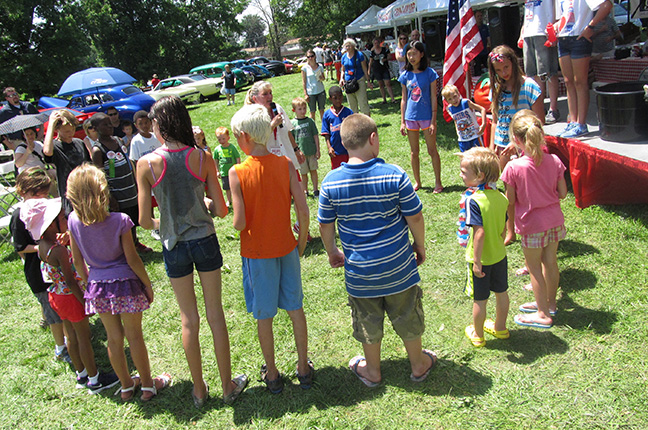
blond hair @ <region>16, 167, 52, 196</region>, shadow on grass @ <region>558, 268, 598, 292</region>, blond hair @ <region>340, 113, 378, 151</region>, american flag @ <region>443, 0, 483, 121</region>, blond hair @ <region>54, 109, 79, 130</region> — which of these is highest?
american flag @ <region>443, 0, 483, 121</region>

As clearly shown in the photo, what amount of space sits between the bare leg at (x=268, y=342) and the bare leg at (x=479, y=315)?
4.72 ft

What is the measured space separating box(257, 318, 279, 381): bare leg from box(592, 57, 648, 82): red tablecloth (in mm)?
6371

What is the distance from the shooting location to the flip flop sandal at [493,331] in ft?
11.6

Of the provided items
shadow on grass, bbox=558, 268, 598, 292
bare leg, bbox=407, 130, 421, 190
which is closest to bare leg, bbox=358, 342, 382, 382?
shadow on grass, bbox=558, 268, 598, 292

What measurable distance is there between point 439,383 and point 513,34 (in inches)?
428

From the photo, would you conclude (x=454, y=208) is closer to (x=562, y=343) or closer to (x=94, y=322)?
(x=562, y=343)

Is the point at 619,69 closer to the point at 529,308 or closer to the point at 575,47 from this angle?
the point at 575,47

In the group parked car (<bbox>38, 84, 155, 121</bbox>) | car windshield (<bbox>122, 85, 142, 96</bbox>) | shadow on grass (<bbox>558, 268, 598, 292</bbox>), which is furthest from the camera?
car windshield (<bbox>122, 85, 142, 96</bbox>)

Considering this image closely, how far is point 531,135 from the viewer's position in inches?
131

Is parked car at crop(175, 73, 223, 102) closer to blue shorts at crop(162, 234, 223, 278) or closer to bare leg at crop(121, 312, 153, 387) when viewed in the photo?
bare leg at crop(121, 312, 153, 387)

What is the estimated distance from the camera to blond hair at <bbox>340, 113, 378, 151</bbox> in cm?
279

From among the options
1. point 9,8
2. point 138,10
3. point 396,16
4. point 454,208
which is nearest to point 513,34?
point 396,16

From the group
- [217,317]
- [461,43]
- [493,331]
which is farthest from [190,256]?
[461,43]

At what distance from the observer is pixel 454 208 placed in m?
6.07
